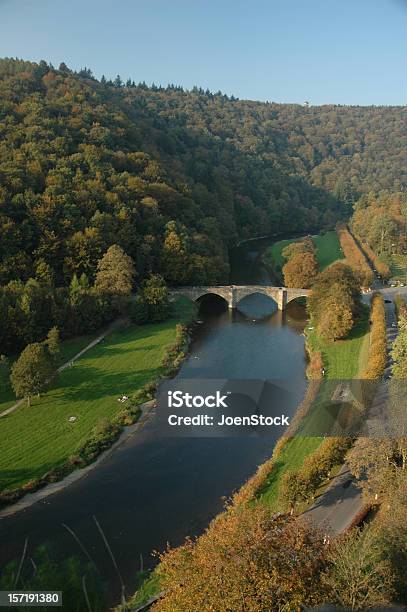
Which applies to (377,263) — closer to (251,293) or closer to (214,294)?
(251,293)

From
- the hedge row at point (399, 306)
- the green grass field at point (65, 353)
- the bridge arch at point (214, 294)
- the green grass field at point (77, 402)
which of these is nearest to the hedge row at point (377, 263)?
the hedge row at point (399, 306)

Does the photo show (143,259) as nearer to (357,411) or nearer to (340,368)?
(340,368)

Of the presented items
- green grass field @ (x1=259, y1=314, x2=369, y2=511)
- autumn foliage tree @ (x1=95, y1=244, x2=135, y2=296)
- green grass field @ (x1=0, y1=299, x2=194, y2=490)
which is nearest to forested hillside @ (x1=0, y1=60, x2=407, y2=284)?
autumn foliage tree @ (x1=95, y1=244, x2=135, y2=296)

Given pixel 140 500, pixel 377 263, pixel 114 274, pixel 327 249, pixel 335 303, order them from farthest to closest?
pixel 327 249 → pixel 377 263 → pixel 114 274 → pixel 335 303 → pixel 140 500

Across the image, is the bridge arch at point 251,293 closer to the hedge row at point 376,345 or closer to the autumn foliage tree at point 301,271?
the autumn foliage tree at point 301,271

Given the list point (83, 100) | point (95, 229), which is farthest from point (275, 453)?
point (83, 100)

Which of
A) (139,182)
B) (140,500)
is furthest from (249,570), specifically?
(139,182)

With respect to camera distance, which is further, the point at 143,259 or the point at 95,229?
the point at 143,259

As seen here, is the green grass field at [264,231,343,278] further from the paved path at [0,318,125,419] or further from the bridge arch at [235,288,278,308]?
the paved path at [0,318,125,419]
